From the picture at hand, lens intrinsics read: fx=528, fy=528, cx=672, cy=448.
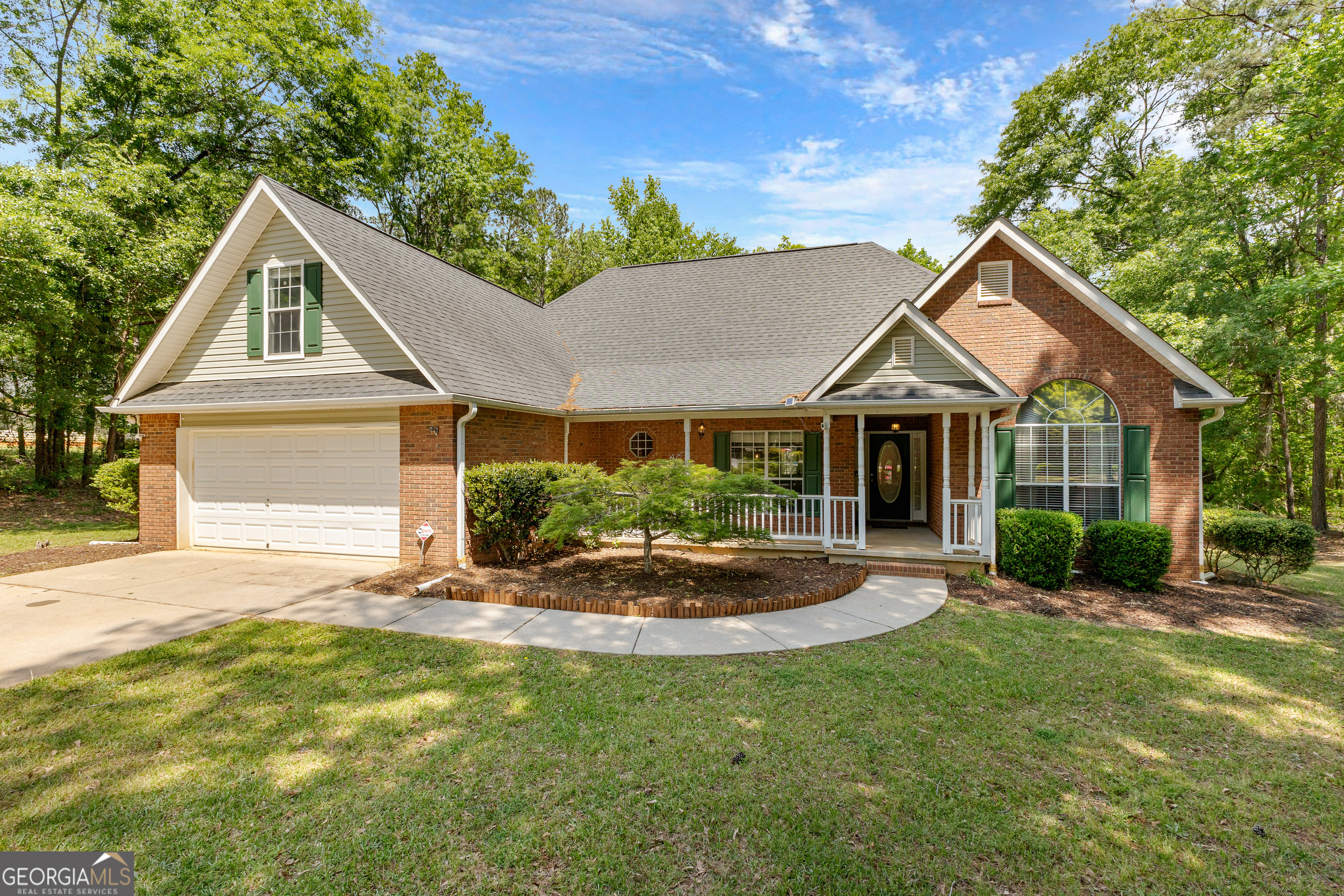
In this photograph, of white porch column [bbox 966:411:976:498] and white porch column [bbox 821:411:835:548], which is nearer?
white porch column [bbox 821:411:835:548]

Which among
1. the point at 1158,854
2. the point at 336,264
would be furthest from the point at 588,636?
the point at 336,264

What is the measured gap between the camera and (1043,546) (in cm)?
846

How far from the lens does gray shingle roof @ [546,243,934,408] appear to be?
1172 cm

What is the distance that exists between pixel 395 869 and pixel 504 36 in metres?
15.2

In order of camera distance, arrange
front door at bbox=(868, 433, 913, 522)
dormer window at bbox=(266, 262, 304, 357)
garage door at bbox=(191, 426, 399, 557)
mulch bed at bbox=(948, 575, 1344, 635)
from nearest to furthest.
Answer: mulch bed at bbox=(948, 575, 1344, 635) < garage door at bbox=(191, 426, 399, 557) < dormer window at bbox=(266, 262, 304, 357) < front door at bbox=(868, 433, 913, 522)

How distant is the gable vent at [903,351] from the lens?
9273 mm

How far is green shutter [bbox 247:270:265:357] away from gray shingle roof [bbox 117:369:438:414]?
61 cm

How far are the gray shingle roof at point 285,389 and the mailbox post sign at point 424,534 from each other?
2170 mm

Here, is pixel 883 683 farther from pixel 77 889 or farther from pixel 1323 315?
pixel 1323 315

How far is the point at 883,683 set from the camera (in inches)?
192

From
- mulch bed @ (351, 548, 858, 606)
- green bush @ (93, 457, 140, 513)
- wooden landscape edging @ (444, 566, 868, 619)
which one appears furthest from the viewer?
green bush @ (93, 457, 140, 513)

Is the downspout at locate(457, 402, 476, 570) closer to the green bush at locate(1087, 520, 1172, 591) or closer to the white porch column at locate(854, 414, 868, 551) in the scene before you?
the white porch column at locate(854, 414, 868, 551)

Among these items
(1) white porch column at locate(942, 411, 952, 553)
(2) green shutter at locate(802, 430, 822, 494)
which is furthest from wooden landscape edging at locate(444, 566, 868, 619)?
(2) green shutter at locate(802, 430, 822, 494)

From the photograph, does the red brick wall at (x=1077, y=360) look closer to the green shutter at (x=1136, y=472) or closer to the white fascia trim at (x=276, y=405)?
the green shutter at (x=1136, y=472)
